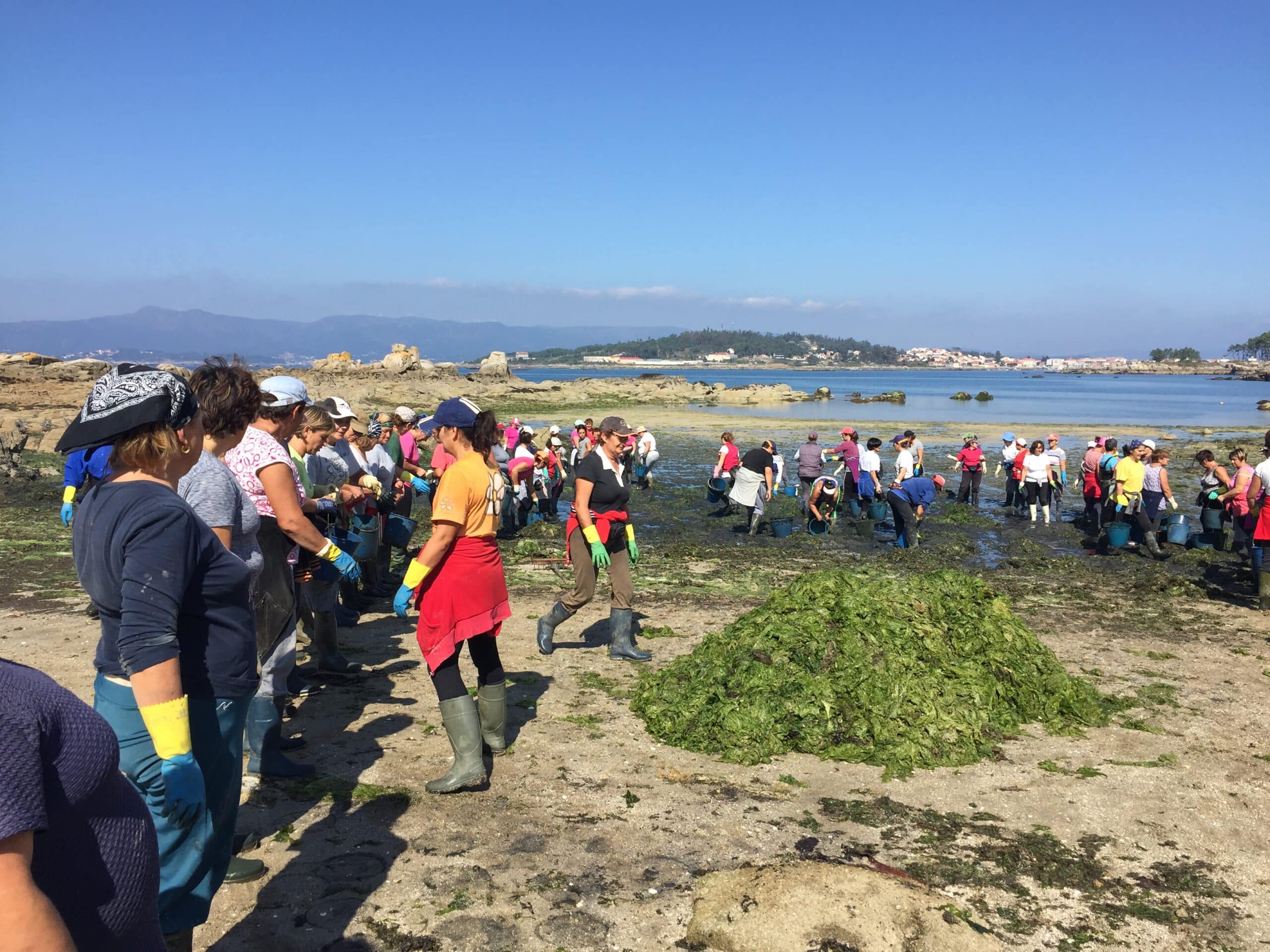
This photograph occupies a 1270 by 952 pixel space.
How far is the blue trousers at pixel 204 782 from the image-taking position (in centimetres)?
261

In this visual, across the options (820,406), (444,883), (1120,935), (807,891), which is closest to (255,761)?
(444,883)

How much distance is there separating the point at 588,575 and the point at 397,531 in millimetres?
3446

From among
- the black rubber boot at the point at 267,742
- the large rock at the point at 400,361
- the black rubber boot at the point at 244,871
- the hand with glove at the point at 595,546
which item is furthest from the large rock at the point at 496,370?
the black rubber boot at the point at 244,871

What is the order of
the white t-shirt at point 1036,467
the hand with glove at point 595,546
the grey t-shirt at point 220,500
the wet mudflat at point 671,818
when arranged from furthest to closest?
the white t-shirt at point 1036,467 → the hand with glove at point 595,546 → the wet mudflat at point 671,818 → the grey t-shirt at point 220,500

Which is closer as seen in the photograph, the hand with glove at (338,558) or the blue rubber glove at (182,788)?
the blue rubber glove at (182,788)

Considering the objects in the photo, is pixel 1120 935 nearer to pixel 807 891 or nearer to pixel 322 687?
pixel 807 891

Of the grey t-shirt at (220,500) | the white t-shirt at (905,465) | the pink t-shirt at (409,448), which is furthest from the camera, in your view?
the white t-shirt at (905,465)

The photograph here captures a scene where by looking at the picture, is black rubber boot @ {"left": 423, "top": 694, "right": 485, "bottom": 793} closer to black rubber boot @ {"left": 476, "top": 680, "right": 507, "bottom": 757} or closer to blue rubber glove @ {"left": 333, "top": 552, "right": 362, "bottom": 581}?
black rubber boot @ {"left": 476, "top": 680, "right": 507, "bottom": 757}

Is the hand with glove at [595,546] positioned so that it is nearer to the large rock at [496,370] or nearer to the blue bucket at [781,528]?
the blue bucket at [781,528]

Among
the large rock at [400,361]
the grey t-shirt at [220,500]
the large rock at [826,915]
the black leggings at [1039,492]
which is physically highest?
the large rock at [400,361]

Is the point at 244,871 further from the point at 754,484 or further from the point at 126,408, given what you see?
the point at 754,484

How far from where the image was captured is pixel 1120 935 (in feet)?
13.0

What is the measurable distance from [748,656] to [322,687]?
3.45 meters

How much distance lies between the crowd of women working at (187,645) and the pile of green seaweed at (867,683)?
1.67 meters
